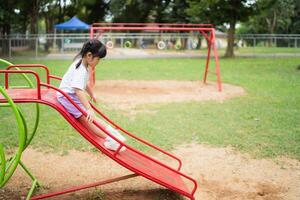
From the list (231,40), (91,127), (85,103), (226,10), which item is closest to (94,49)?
(85,103)

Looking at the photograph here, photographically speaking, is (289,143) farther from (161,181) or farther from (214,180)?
(161,181)

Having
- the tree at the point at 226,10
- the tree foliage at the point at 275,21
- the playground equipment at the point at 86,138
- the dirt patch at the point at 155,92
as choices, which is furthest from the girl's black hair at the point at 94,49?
the tree foliage at the point at 275,21

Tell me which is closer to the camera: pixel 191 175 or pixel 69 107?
pixel 69 107

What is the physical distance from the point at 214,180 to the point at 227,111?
12.8 feet

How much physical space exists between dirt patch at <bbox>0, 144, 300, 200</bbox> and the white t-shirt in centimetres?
125

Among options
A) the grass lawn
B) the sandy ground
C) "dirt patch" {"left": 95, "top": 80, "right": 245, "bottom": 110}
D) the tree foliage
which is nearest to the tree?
"dirt patch" {"left": 95, "top": 80, "right": 245, "bottom": 110}

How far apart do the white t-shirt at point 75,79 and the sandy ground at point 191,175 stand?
1.25 m

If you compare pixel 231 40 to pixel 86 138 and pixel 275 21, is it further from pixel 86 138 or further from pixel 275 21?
pixel 275 21

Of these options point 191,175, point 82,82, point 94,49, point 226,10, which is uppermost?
point 226,10

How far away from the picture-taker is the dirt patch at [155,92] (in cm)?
1010

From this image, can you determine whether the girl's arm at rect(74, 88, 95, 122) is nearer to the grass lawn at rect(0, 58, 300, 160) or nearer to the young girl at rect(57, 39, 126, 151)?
the young girl at rect(57, 39, 126, 151)

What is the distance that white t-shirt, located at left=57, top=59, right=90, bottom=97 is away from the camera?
403 cm

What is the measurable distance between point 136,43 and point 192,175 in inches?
1200

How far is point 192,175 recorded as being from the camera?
5211 millimetres
